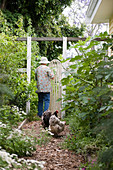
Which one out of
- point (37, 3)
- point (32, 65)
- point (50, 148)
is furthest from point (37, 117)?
point (37, 3)

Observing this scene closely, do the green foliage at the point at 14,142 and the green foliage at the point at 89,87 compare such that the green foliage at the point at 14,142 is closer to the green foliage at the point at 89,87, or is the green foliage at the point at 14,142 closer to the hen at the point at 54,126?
the green foliage at the point at 89,87

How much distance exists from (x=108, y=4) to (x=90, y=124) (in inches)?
136

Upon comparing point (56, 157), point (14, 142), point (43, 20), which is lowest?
point (56, 157)

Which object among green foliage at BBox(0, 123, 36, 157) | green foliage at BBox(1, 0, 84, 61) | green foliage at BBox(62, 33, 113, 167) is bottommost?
green foliage at BBox(0, 123, 36, 157)

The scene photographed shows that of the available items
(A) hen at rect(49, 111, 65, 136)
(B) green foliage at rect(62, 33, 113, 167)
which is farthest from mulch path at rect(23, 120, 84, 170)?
(A) hen at rect(49, 111, 65, 136)

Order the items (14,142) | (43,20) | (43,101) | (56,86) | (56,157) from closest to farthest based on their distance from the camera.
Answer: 1. (14,142)
2. (56,157)
3. (43,101)
4. (56,86)
5. (43,20)

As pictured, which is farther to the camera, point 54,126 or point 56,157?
point 54,126

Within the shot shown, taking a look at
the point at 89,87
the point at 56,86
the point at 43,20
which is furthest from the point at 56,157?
the point at 43,20

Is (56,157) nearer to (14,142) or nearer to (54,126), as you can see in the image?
(14,142)

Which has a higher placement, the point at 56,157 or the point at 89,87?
the point at 89,87

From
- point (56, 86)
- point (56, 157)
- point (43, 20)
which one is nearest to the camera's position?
point (56, 157)

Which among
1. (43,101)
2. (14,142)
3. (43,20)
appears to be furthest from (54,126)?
(43,20)

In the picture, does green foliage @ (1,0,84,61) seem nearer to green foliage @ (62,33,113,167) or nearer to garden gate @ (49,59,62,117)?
garden gate @ (49,59,62,117)

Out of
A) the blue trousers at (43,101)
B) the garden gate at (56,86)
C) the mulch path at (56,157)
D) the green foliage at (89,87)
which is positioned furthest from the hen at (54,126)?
the garden gate at (56,86)
